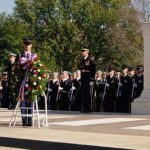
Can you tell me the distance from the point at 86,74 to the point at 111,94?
277cm

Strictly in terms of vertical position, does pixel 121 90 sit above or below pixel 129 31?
below

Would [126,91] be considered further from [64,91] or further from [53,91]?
[53,91]

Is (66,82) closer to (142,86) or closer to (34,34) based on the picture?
(142,86)

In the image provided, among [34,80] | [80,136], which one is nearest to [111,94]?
[34,80]

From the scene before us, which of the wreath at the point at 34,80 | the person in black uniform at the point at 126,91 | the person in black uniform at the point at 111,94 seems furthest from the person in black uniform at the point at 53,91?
the wreath at the point at 34,80

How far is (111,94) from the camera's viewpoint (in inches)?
788

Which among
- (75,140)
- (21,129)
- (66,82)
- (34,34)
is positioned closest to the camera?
(75,140)

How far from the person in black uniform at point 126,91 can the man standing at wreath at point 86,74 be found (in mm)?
1594

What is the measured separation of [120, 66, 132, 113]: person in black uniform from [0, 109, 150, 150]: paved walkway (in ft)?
17.1

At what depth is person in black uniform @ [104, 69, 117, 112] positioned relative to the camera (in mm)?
19766

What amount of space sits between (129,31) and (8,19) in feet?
48.3

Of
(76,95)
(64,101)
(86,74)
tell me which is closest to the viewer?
(86,74)

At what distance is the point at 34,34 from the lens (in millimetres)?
74875

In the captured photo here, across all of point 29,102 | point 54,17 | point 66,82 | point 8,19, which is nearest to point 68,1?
point 54,17
